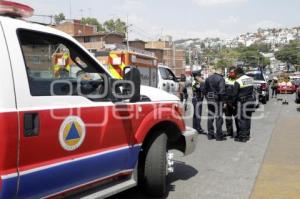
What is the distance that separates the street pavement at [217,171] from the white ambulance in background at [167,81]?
8.23m

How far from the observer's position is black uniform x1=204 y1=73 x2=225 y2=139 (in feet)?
34.1

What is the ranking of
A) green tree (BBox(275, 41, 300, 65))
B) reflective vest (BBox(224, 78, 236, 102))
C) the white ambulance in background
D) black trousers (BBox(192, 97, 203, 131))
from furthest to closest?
1. green tree (BBox(275, 41, 300, 65))
2. the white ambulance in background
3. black trousers (BBox(192, 97, 203, 131))
4. reflective vest (BBox(224, 78, 236, 102))

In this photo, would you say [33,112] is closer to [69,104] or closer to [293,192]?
[69,104]

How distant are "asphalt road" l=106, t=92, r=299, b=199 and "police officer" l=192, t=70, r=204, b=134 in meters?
0.98

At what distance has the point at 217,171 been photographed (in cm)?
709

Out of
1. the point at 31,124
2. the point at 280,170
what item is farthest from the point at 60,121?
the point at 280,170

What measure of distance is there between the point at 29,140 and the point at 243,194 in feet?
10.8

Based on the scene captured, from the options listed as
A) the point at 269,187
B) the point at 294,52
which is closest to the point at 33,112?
the point at 269,187

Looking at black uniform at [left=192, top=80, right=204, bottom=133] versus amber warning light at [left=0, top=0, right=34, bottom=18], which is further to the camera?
black uniform at [left=192, top=80, right=204, bottom=133]

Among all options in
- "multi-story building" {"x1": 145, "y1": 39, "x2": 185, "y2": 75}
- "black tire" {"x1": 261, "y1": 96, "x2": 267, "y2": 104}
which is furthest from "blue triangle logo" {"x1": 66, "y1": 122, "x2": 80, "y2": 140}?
"multi-story building" {"x1": 145, "y1": 39, "x2": 185, "y2": 75}

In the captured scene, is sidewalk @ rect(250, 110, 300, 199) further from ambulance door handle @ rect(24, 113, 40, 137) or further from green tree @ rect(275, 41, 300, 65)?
green tree @ rect(275, 41, 300, 65)

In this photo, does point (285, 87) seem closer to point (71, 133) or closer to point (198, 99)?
point (198, 99)

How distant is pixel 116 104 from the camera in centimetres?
449

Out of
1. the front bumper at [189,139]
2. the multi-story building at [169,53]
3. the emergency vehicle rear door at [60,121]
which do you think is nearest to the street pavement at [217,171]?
the front bumper at [189,139]
